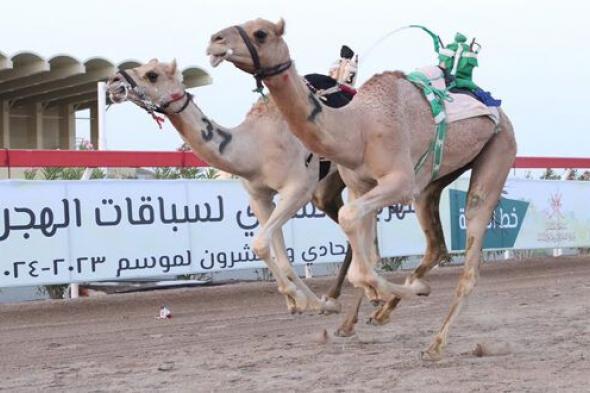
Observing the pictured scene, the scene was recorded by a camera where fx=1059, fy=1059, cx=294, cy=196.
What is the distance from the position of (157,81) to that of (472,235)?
A: 120 inches

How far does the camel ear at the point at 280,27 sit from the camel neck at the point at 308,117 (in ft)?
0.87

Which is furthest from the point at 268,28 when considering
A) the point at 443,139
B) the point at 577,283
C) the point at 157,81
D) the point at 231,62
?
the point at 577,283

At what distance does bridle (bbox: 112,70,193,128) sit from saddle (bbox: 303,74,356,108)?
3.69 feet

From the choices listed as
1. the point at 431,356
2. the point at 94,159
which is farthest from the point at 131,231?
the point at 431,356

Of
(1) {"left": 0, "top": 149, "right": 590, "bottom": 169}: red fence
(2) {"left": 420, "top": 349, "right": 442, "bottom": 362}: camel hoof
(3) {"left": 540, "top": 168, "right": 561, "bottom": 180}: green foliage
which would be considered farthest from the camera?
(3) {"left": 540, "top": 168, "right": 561, "bottom": 180}: green foliage

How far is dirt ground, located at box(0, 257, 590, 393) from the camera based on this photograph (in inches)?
280

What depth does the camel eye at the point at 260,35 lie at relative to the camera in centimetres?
686

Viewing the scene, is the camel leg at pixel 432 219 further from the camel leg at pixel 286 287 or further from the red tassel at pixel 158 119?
the red tassel at pixel 158 119

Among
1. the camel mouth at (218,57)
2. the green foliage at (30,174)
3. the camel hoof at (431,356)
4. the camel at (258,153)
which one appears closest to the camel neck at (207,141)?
the camel at (258,153)

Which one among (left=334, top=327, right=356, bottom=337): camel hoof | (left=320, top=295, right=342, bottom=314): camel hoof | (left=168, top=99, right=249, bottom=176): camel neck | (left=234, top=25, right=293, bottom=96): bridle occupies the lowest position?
(left=334, top=327, right=356, bottom=337): camel hoof

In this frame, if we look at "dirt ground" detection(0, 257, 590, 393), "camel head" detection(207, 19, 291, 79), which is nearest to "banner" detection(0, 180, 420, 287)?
"dirt ground" detection(0, 257, 590, 393)

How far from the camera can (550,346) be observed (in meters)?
8.52

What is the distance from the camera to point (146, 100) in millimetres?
9109

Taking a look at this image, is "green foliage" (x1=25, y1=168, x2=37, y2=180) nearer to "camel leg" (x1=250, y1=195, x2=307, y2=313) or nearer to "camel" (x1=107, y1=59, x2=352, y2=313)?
"camel" (x1=107, y1=59, x2=352, y2=313)
